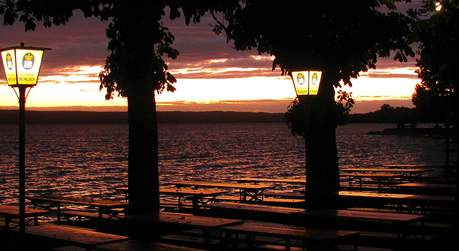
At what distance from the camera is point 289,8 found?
16203 millimetres

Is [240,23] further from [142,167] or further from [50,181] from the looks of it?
[50,181]

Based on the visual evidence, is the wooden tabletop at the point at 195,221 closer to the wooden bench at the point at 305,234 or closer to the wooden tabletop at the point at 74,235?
the wooden bench at the point at 305,234

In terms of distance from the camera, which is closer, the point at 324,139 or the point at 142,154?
the point at 142,154

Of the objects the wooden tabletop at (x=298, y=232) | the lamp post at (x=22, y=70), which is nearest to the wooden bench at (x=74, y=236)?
the lamp post at (x=22, y=70)

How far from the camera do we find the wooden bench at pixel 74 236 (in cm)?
1043

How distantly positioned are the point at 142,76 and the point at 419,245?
5.67 m

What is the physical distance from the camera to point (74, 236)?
11.0 metres

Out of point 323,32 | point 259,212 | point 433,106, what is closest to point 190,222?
point 259,212

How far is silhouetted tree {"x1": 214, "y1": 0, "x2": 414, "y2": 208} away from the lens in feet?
54.7

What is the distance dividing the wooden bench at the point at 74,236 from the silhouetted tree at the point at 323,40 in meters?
5.15

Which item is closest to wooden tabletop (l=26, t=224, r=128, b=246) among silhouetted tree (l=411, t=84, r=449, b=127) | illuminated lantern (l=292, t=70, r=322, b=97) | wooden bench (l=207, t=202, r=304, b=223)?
wooden bench (l=207, t=202, r=304, b=223)

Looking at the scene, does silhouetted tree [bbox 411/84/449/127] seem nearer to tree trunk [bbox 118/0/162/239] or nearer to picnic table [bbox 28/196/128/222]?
picnic table [bbox 28/196/128/222]

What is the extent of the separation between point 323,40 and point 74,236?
30.3ft

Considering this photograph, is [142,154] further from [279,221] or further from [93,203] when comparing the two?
[93,203]
